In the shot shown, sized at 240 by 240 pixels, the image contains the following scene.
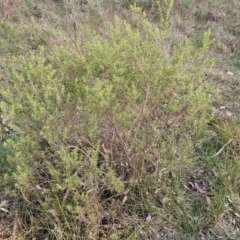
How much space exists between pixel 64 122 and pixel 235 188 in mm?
1350

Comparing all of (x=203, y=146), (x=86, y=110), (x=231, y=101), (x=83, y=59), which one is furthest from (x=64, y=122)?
(x=231, y=101)

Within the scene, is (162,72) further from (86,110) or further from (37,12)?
(37,12)

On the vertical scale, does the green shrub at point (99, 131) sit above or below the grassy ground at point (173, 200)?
above

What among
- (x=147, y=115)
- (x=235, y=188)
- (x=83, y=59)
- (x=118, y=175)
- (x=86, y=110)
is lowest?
(x=235, y=188)

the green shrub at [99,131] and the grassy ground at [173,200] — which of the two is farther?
the grassy ground at [173,200]

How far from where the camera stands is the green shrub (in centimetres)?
222

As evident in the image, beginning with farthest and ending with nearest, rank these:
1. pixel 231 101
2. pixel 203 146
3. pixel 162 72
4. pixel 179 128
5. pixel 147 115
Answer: pixel 231 101, pixel 203 146, pixel 179 128, pixel 147 115, pixel 162 72

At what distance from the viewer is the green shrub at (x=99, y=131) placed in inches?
87.4

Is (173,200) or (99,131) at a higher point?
(99,131)

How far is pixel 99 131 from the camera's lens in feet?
7.59

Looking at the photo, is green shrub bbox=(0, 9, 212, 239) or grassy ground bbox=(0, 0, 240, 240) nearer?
green shrub bbox=(0, 9, 212, 239)

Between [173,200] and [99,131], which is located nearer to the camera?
[99,131]

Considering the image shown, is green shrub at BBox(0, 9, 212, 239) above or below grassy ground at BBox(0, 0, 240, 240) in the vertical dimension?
above

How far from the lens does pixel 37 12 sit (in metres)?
4.87
